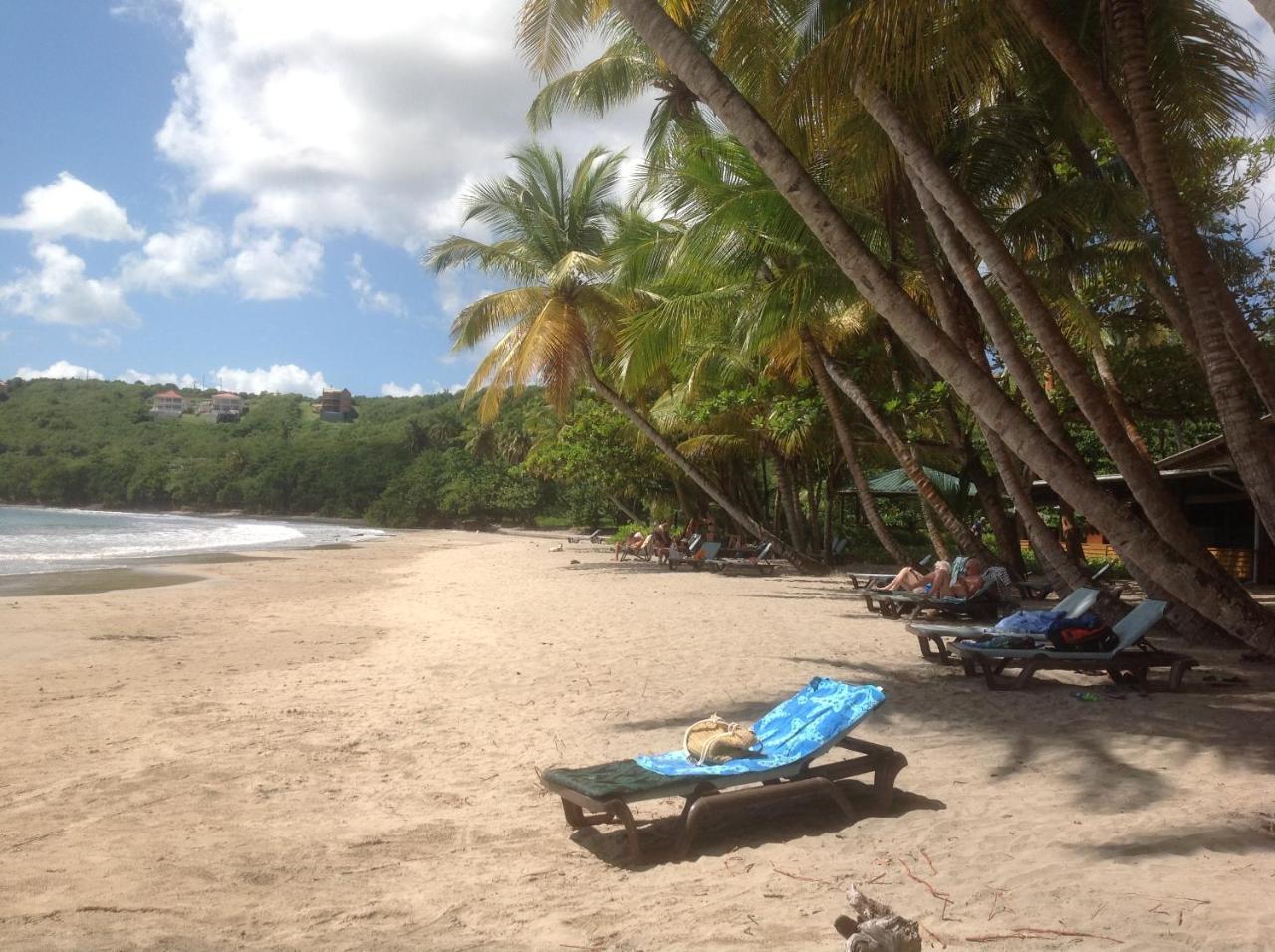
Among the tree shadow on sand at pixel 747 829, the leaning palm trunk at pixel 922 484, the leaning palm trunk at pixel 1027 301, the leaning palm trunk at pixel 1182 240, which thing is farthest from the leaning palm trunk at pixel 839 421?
the tree shadow on sand at pixel 747 829

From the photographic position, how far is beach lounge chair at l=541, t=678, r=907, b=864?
12.2ft

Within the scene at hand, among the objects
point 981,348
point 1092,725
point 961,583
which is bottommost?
point 1092,725

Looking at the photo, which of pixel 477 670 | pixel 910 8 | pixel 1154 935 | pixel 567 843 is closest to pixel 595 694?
pixel 477 670

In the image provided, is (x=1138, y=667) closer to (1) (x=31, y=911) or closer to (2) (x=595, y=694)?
(2) (x=595, y=694)

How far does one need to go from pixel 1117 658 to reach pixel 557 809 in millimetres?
3968

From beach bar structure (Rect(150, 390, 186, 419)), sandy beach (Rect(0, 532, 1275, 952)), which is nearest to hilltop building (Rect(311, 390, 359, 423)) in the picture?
beach bar structure (Rect(150, 390, 186, 419))

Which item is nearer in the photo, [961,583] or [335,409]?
[961,583]

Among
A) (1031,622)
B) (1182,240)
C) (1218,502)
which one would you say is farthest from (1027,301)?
(1218,502)

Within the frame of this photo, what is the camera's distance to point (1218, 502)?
57.0 feet

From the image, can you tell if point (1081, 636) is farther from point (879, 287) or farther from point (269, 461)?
point (269, 461)

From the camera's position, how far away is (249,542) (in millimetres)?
33500

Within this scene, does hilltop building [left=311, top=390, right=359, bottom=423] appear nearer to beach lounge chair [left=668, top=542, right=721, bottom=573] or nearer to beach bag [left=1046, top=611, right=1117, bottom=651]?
beach lounge chair [left=668, top=542, right=721, bottom=573]

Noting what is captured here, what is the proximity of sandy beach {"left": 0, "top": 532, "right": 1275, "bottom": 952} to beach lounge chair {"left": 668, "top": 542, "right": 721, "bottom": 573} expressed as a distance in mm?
9902

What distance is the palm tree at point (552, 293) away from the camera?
18641mm
